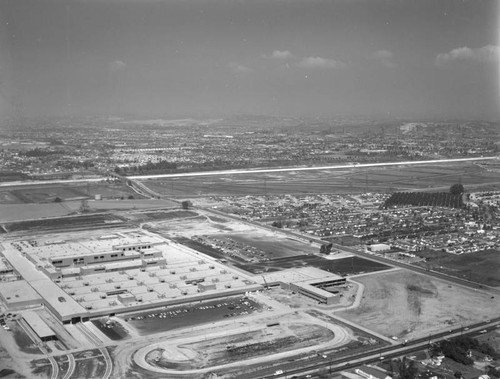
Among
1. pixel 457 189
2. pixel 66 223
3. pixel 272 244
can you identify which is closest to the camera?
pixel 272 244

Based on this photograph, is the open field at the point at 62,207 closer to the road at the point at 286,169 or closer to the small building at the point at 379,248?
the road at the point at 286,169

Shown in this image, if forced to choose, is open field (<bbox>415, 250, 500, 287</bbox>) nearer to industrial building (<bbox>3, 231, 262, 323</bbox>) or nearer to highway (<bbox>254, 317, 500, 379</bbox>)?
highway (<bbox>254, 317, 500, 379</bbox>)

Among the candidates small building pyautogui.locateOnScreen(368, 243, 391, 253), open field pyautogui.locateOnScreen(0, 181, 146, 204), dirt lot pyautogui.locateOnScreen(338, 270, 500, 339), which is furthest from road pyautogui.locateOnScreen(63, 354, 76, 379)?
open field pyautogui.locateOnScreen(0, 181, 146, 204)

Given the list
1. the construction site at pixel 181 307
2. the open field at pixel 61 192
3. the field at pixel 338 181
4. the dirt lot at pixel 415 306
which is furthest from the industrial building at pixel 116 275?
the field at pixel 338 181

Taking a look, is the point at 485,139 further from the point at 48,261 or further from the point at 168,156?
the point at 48,261

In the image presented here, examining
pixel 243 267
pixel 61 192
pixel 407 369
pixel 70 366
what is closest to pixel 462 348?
pixel 407 369

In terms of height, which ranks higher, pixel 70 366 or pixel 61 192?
pixel 61 192

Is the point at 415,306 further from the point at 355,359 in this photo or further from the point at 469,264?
the point at 469,264
